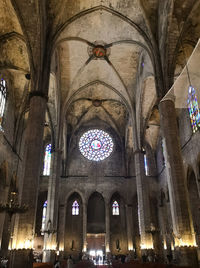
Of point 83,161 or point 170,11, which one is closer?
point 170,11

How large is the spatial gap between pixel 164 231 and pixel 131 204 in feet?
14.1

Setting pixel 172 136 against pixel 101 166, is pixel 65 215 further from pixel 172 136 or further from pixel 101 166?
Result: pixel 172 136

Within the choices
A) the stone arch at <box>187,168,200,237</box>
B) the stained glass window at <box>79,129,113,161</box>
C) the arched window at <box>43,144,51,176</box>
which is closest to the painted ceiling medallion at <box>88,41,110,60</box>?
the stained glass window at <box>79,129,113,161</box>

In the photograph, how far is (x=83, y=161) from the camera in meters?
29.0

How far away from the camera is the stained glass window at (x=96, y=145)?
29.4 m

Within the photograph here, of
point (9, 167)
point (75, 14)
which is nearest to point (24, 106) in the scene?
point (9, 167)

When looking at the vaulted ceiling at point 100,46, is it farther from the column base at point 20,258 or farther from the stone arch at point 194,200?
the column base at point 20,258

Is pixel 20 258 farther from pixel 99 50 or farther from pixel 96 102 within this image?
pixel 96 102

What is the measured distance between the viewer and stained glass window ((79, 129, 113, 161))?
29.4 meters

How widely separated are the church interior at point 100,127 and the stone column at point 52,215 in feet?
0.30

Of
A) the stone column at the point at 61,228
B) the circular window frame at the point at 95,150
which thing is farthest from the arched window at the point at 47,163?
the stone column at the point at 61,228

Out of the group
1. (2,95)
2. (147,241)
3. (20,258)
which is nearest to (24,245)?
(20,258)

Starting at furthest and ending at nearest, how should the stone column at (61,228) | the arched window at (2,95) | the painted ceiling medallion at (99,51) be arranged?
the stone column at (61,228), the painted ceiling medallion at (99,51), the arched window at (2,95)

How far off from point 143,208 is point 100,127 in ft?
42.9
